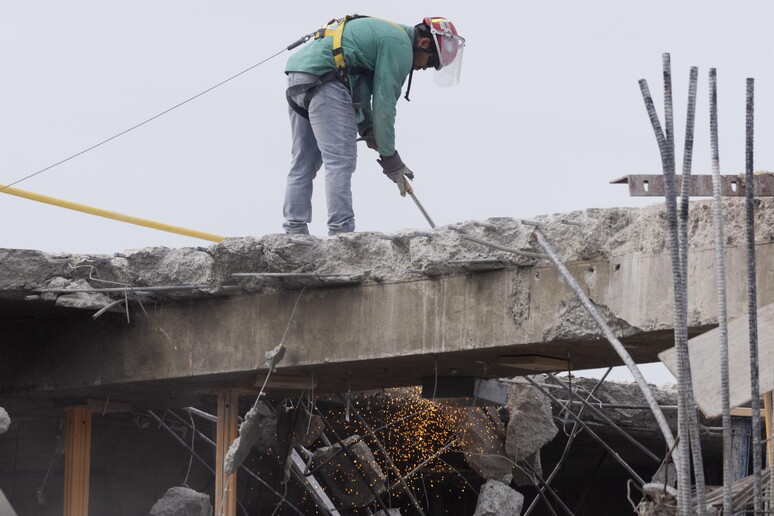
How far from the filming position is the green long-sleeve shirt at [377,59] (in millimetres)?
6992

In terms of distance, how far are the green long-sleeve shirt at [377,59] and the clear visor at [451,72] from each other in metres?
0.42

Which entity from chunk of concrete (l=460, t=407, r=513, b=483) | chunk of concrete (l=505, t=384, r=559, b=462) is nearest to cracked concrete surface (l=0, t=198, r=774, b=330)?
chunk of concrete (l=505, t=384, r=559, b=462)

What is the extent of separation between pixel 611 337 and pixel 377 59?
8.86ft

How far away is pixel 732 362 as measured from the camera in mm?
4543

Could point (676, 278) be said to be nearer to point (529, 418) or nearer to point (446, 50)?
point (446, 50)

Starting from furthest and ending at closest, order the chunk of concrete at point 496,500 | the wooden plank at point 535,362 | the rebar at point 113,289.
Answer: the chunk of concrete at point 496,500, the rebar at point 113,289, the wooden plank at point 535,362

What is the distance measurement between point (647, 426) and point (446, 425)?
6.62 feet

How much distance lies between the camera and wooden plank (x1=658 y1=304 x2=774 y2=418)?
175 inches

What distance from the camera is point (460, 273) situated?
20.7 feet

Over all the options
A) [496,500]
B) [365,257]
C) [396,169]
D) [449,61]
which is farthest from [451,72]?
[496,500]

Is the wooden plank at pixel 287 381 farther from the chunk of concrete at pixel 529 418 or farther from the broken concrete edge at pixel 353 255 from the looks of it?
the chunk of concrete at pixel 529 418

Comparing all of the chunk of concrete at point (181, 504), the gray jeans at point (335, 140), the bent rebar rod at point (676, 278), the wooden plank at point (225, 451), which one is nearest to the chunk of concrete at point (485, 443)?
the chunk of concrete at point (181, 504)

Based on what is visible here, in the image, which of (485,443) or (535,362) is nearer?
(535,362)

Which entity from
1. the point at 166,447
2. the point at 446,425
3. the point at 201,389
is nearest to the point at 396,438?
the point at 446,425
